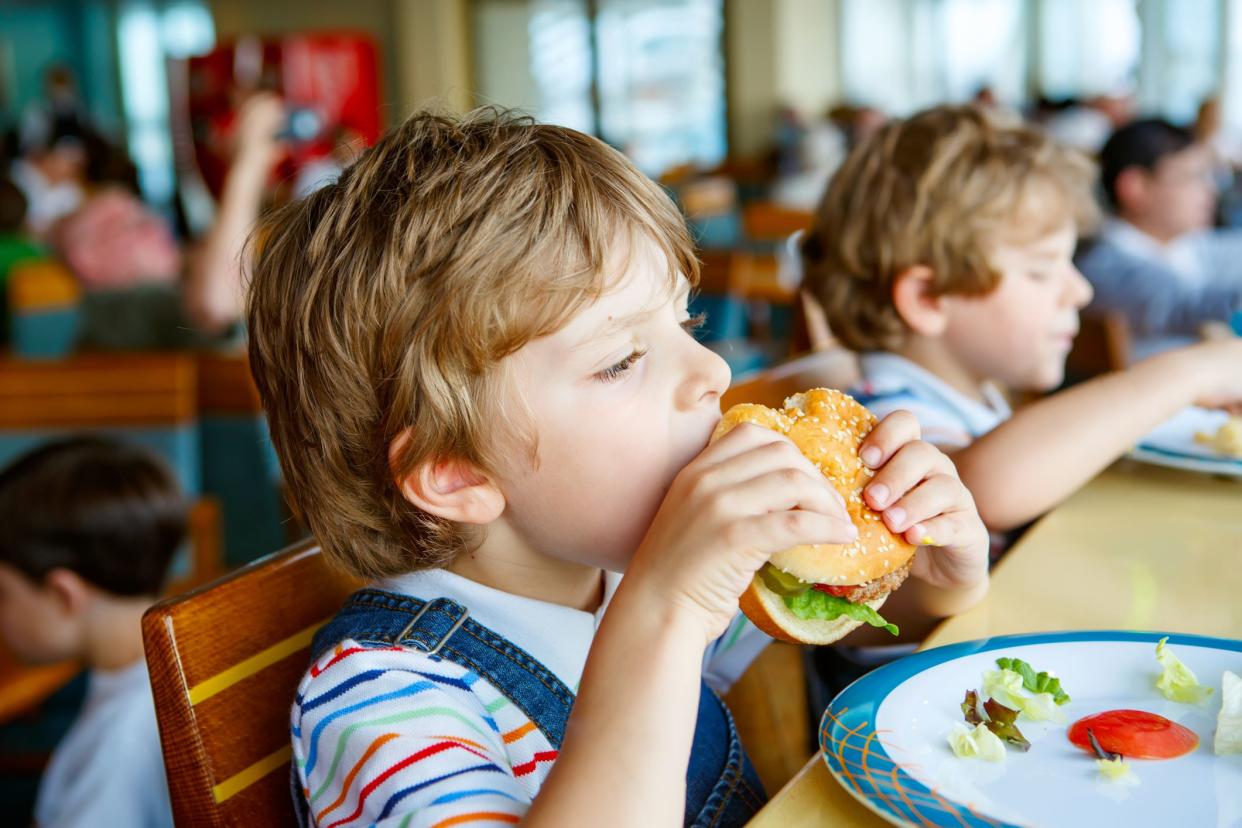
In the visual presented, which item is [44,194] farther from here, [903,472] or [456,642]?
[903,472]

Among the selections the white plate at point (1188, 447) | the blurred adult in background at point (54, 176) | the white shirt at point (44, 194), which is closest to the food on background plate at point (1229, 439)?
the white plate at point (1188, 447)

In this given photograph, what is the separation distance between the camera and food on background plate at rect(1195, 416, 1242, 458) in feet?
4.92

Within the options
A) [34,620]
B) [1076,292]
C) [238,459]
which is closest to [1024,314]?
[1076,292]

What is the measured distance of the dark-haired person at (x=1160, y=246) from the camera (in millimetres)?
3498

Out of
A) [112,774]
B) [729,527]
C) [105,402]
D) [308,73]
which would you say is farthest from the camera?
[308,73]

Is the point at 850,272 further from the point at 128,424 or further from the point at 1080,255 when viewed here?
the point at 1080,255

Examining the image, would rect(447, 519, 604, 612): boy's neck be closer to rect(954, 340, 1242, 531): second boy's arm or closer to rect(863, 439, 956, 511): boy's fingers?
rect(863, 439, 956, 511): boy's fingers

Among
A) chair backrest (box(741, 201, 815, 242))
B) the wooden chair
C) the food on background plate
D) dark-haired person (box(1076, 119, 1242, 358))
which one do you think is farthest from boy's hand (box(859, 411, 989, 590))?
chair backrest (box(741, 201, 815, 242))

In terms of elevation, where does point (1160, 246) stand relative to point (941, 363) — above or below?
below

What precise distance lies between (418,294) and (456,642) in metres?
0.27

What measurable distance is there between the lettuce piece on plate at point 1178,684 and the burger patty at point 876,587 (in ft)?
0.67

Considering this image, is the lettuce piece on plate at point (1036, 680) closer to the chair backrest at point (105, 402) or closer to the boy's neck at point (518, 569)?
the boy's neck at point (518, 569)

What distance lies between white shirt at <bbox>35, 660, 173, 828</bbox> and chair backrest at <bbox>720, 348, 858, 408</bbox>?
89 cm

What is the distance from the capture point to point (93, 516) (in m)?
2.04
